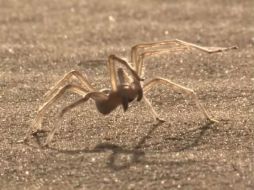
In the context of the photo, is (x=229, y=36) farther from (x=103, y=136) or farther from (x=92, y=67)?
(x=103, y=136)

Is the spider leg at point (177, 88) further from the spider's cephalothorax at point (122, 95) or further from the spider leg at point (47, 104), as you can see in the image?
the spider leg at point (47, 104)

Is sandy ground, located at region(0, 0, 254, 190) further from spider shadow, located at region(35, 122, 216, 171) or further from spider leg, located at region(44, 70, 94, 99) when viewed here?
spider leg, located at region(44, 70, 94, 99)

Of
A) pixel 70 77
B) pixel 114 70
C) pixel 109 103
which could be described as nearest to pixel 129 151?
pixel 109 103

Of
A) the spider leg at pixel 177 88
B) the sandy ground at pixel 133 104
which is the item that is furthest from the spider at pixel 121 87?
the sandy ground at pixel 133 104

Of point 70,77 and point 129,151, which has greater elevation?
point 70,77

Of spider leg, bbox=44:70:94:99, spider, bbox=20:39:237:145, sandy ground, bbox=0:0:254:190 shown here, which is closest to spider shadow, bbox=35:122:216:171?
sandy ground, bbox=0:0:254:190

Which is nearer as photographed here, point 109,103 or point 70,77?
Result: point 109,103

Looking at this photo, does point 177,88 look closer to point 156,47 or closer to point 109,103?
point 156,47

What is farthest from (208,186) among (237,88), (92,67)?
(92,67)

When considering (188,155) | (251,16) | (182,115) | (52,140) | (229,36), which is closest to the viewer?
(188,155)

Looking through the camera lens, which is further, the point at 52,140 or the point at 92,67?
the point at 92,67
